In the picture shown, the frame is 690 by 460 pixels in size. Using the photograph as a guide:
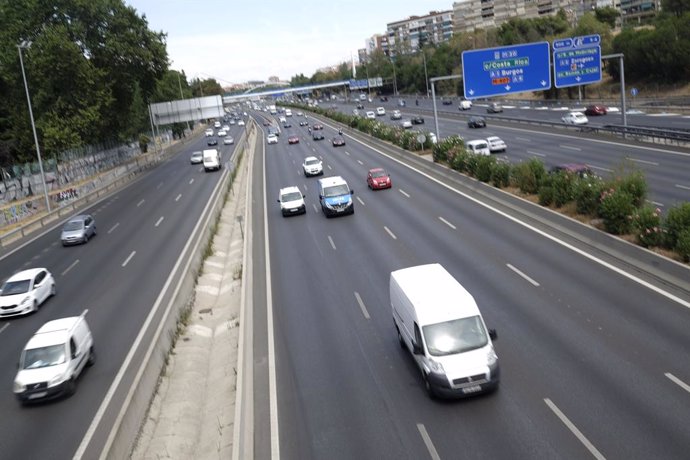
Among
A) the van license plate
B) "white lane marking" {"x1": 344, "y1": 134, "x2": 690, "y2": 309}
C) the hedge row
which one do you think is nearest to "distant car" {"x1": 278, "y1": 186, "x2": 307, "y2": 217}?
"white lane marking" {"x1": 344, "y1": 134, "x2": 690, "y2": 309}

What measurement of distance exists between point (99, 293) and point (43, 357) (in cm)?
868

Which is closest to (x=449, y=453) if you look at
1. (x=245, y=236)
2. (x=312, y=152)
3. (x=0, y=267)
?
(x=245, y=236)

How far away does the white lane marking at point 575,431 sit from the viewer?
10.5m

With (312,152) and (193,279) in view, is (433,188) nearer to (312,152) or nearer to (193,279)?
(193,279)

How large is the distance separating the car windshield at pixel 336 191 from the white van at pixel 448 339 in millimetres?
19058

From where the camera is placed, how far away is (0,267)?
32031mm

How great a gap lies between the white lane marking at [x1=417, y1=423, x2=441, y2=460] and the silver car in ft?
90.0

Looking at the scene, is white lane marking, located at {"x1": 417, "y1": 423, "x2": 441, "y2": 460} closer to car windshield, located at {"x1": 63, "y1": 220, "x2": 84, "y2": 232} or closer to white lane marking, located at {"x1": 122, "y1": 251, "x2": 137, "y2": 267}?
white lane marking, located at {"x1": 122, "y1": 251, "x2": 137, "y2": 267}

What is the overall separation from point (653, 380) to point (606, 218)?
10.7 metres

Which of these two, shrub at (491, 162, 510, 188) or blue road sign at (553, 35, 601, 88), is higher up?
blue road sign at (553, 35, 601, 88)

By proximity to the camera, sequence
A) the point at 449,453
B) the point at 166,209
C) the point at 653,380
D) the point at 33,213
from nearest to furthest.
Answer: the point at 449,453 < the point at 653,380 < the point at 166,209 < the point at 33,213

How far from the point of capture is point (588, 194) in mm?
24703

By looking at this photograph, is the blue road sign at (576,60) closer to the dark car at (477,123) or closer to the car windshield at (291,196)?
the car windshield at (291,196)

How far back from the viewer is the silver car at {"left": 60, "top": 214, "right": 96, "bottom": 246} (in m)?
34.4
